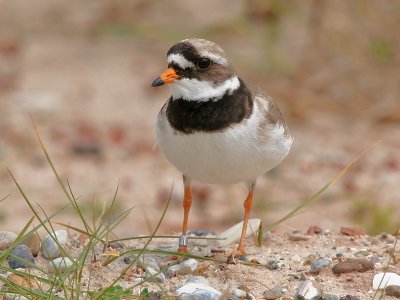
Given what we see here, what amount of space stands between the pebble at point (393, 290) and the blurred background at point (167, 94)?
2229 millimetres

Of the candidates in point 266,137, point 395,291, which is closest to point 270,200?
point 266,137

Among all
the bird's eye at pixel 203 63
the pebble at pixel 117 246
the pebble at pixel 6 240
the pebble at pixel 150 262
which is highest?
the bird's eye at pixel 203 63

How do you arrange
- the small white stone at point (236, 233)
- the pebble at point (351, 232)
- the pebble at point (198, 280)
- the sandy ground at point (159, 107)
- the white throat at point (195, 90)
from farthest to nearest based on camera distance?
the sandy ground at point (159, 107) → the pebble at point (351, 232) → the small white stone at point (236, 233) → the white throat at point (195, 90) → the pebble at point (198, 280)

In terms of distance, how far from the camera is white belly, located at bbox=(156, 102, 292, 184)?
3.92 metres

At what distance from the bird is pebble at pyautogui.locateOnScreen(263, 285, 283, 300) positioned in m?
0.44

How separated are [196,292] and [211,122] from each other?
0.83 metres

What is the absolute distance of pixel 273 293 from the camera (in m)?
3.65

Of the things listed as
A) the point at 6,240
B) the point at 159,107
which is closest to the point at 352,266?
the point at 6,240

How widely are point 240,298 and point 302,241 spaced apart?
3.28ft

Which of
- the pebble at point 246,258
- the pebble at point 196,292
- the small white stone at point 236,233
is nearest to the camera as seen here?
the pebble at point 196,292

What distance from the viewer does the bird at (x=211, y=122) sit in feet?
12.9

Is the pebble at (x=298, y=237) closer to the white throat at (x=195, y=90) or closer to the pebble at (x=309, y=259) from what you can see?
the pebble at (x=309, y=259)

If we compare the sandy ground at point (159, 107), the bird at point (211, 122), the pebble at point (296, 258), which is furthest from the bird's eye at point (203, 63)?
the sandy ground at point (159, 107)

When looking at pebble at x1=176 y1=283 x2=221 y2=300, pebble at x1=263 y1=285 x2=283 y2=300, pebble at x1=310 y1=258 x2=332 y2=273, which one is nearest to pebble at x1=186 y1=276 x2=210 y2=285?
pebble at x1=176 y1=283 x2=221 y2=300
